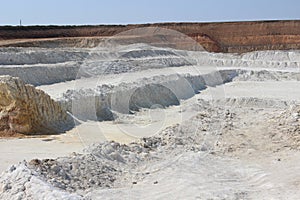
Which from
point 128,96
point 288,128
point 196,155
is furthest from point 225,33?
point 196,155

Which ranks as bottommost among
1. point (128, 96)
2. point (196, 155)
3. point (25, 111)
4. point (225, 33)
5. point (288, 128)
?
point (196, 155)

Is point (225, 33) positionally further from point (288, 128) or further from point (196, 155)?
point (196, 155)

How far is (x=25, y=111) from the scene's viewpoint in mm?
12602

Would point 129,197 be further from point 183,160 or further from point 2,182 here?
point 183,160

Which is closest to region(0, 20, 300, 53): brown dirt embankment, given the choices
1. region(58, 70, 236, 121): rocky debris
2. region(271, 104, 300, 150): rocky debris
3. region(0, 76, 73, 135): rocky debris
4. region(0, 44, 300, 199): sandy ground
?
region(58, 70, 236, 121): rocky debris

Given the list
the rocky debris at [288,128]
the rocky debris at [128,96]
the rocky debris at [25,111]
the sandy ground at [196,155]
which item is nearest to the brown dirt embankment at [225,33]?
the rocky debris at [128,96]

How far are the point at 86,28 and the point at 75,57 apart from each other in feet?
76.1

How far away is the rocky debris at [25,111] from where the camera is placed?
1245 centimetres

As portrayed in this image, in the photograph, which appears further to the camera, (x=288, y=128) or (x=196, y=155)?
(x=288, y=128)

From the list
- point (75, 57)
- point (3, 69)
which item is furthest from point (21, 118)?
point (75, 57)

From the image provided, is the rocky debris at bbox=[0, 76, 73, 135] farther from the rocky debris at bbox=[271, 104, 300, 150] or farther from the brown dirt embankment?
the brown dirt embankment

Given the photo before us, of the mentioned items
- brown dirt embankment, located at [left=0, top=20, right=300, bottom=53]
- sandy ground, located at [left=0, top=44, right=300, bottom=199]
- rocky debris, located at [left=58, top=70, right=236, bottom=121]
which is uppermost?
brown dirt embankment, located at [left=0, top=20, right=300, bottom=53]

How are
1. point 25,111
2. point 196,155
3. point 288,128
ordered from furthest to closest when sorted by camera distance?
point 25,111
point 288,128
point 196,155

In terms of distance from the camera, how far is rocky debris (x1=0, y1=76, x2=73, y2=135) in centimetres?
1245
